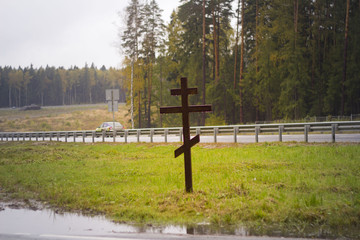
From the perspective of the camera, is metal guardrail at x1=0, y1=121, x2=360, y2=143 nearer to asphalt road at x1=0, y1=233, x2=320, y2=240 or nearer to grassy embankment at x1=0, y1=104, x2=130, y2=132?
asphalt road at x1=0, y1=233, x2=320, y2=240

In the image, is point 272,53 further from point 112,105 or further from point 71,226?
point 71,226

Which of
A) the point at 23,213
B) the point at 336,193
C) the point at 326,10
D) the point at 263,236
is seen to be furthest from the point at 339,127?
the point at 326,10

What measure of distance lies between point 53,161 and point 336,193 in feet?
42.0

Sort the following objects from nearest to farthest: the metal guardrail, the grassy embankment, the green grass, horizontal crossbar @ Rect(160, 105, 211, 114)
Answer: the green grass
horizontal crossbar @ Rect(160, 105, 211, 114)
the metal guardrail
the grassy embankment

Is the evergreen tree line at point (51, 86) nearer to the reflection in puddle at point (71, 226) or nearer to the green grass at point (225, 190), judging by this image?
the green grass at point (225, 190)

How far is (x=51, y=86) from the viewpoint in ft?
497

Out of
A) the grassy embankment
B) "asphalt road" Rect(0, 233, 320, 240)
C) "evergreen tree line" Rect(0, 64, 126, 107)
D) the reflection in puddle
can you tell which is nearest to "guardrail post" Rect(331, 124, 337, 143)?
the reflection in puddle

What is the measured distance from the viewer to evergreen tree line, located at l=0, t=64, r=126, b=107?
5536 inches

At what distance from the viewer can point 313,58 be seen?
43125 millimetres

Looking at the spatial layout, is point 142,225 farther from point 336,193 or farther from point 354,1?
point 354,1

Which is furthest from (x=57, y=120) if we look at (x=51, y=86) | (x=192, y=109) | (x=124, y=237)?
(x=124, y=237)

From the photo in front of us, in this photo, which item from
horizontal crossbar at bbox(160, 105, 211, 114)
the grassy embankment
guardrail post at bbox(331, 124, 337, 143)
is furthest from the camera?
the grassy embankment

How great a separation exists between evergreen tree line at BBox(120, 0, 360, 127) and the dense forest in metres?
0.11

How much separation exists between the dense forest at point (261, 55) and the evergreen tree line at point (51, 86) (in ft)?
305
